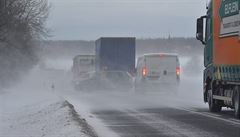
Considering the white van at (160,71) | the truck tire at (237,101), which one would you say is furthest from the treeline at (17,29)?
the truck tire at (237,101)

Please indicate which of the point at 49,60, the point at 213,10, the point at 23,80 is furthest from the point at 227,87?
the point at 49,60

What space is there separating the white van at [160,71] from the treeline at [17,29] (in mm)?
7835

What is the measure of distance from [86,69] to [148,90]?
673 inches

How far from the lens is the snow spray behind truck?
17594mm

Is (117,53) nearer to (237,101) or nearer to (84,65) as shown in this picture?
(84,65)

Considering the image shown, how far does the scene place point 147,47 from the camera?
94312mm

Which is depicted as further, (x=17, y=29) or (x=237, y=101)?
(x=17, y=29)

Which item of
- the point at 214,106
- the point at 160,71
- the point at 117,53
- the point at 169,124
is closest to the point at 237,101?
the point at 169,124

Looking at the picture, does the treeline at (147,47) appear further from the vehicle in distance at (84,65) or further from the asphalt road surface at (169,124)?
the asphalt road surface at (169,124)

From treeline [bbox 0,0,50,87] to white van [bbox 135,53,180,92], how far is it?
308 inches

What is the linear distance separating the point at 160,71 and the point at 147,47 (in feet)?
196

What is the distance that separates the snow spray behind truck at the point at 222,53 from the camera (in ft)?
57.7

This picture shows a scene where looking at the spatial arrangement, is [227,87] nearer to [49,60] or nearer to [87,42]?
[87,42]

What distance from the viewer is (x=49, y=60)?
113750 millimetres
